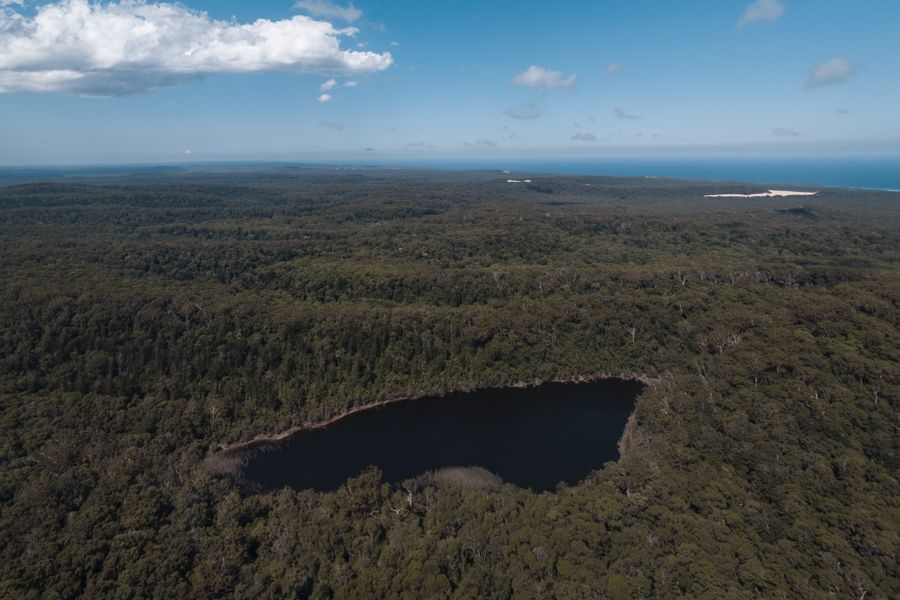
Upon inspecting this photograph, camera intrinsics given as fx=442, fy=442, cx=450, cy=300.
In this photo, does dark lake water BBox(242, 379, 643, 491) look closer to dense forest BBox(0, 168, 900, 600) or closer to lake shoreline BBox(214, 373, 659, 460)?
lake shoreline BBox(214, 373, 659, 460)

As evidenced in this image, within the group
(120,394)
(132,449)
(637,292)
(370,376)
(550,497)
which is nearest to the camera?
(550,497)

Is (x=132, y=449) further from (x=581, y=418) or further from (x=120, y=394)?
(x=581, y=418)

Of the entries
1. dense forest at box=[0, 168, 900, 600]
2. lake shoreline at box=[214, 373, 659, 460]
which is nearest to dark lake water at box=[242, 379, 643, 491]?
lake shoreline at box=[214, 373, 659, 460]

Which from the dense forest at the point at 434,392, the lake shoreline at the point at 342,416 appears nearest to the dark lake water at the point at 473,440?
the lake shoreline at the point at 342,416

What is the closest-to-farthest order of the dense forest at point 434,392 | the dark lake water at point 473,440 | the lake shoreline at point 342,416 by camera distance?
the dense forest at point 434,392 < the dark lake water at point 473,440 < the lake shoreline at point 342,416

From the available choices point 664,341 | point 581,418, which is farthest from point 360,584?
point 664,341

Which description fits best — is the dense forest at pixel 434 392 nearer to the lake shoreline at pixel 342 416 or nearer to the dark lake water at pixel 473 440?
the lake shoreline at pixel 342 416

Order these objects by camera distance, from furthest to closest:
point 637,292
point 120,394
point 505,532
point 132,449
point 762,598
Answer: point 637,292, point 120,394, point 132,449, point 505,532, point 762,598
